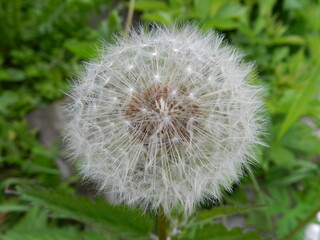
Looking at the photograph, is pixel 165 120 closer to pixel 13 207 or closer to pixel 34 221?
pixel 34 221

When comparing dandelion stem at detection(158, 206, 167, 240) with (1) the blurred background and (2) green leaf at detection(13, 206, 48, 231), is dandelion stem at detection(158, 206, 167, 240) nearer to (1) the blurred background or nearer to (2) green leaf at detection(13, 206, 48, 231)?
(1) the blurred background

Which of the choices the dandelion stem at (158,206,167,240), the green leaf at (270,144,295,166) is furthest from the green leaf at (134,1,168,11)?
the dandelion stem at (158,206,167,240)

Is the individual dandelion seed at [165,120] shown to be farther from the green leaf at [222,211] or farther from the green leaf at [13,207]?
the green leaf at [13,207]

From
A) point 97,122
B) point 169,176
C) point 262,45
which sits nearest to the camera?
point 169,176

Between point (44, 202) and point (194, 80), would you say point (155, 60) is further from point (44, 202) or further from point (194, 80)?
point (44, 202)

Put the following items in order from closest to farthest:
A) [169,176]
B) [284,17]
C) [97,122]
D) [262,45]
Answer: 1. [169,176]
2. [97,122]
3. [262,45]
4. [284,17]

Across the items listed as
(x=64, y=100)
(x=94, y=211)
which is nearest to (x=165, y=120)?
(x=94, y=211)

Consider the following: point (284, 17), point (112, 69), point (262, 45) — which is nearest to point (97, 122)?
point (112, 69)
